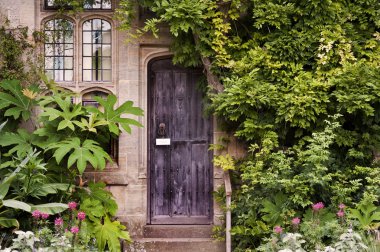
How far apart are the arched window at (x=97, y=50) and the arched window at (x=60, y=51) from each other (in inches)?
8.4

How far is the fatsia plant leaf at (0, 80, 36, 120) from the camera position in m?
7.50

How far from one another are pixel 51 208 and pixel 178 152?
7.67ft

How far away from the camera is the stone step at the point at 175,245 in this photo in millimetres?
7750

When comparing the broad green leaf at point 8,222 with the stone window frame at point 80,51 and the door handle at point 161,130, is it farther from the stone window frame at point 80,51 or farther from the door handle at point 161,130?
the door handle at point 161,130

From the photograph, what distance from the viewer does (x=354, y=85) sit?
7.20 metres

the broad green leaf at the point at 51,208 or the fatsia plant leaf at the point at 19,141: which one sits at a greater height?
the fatsia plant leaf at the point at 19,141

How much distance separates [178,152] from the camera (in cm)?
838

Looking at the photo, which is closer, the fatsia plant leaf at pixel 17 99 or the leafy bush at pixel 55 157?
the leafy bush at pixel 55 157

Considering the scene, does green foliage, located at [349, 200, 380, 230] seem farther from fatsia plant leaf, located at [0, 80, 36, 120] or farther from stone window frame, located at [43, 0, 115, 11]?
stone window frame, located at [43, 0, 115, 11]

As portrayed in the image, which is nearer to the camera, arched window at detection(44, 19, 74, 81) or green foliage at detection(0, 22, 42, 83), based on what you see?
green foliage at detection(0, 22, 42, 83)

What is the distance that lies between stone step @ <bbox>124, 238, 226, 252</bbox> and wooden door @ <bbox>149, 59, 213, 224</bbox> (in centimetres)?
56

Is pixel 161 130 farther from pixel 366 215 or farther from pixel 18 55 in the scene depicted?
pixel 366 215

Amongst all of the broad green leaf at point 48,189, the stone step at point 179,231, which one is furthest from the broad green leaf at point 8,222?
the stone step at point 179,231

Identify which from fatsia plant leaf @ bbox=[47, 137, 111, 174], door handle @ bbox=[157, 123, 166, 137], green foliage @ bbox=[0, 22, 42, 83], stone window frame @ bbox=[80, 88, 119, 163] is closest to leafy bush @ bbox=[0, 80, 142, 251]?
fatsia plant leaf @ bbox=[47, 137, 111, 174]
